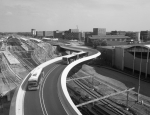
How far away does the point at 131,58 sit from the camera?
34719mm

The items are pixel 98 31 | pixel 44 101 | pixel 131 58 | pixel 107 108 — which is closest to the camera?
pixel 44 101

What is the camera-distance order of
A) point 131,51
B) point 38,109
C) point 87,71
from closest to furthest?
1. point 38,109
2. point 131,51
3. point 87,71

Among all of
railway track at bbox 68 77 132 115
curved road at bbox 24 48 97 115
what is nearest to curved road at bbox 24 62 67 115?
curved road at bbox 24 48 97 115

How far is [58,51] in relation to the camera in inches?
2370

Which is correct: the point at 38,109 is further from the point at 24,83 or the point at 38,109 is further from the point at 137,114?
the point at 137,114

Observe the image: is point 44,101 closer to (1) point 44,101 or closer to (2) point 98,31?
(1) point 44,101

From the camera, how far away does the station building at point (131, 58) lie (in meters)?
30.9

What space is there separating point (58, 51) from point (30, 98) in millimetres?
47228

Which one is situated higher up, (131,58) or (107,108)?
(131,58)

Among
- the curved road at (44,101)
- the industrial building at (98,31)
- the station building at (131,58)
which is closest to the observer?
the curved road at (44,101)

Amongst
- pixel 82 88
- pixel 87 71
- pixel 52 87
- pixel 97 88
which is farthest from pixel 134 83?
pixel 52 87

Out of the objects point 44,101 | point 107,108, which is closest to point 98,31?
point 107,108

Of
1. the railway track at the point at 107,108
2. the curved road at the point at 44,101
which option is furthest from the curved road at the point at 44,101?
the railway track at the point at 107,108

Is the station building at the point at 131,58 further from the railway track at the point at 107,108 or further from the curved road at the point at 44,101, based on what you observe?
the curved road at the point at 44,101
